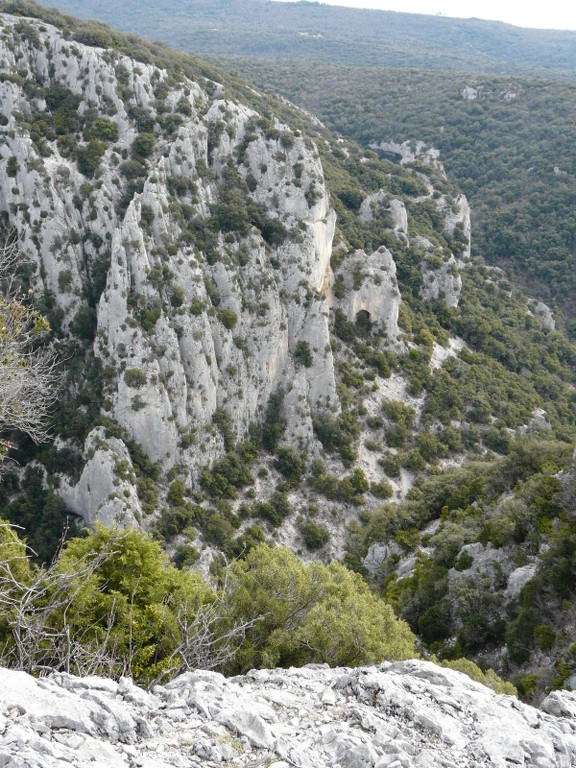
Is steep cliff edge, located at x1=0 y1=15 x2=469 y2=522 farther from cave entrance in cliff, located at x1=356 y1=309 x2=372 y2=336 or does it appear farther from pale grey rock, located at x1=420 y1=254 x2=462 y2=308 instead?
pale grey rock, located at x1=420 y1=254 x2=462 y2=308

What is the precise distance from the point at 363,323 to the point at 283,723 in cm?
4648

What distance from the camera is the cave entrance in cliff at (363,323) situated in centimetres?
5322

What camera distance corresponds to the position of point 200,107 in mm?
49125

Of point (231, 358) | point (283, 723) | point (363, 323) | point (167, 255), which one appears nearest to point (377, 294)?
point (363, 323)

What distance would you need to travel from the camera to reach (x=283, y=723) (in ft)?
28.9

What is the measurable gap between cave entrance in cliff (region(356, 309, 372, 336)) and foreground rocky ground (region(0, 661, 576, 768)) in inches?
1733

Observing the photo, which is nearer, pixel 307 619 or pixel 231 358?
pixel 307 619

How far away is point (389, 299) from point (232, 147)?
65.0 ft

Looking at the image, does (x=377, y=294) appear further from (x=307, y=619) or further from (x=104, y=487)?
(x=307, y=619)

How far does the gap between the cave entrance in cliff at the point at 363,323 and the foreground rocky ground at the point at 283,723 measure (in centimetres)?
4402

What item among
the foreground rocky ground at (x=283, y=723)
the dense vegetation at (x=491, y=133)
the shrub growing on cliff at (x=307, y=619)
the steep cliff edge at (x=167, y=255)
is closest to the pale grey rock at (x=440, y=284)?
the steep cliff edge at (x=167, y=255)

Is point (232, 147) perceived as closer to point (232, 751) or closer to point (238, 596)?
point (238, 596)

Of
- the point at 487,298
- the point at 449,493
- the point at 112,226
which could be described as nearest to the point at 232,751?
the point at 449,493

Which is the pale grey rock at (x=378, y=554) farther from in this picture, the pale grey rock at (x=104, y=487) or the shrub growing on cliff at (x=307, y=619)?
the shrub growing on cliff at (x=307, y=619)
